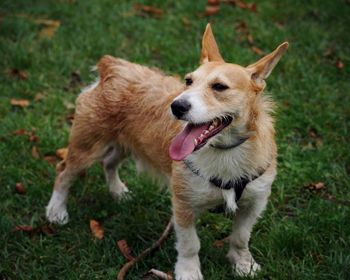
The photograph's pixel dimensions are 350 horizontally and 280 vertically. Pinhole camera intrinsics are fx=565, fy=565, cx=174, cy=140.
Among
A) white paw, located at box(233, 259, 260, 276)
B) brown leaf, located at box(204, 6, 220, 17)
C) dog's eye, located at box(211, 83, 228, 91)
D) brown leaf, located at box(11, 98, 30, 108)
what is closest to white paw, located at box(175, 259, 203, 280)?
white paw, located at box(233, 259, 260, 276)

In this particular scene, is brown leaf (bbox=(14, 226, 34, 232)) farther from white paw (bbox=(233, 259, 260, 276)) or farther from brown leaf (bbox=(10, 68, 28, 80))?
brown leaf (bbox=(10, 68, 28, 80))

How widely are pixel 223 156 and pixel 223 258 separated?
3.26 feet

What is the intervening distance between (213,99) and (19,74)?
3.73 m

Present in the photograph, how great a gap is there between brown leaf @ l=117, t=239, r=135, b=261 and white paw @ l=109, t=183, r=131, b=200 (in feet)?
1.80

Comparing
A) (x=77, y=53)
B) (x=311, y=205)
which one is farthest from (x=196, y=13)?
(x=311, y=205)

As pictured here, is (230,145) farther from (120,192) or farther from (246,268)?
(120,192)

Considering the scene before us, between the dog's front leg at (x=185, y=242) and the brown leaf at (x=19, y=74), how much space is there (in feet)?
10.8

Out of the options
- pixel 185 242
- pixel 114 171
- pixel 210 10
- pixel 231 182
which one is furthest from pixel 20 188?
pixel 210 10

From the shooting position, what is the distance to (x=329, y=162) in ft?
17.6

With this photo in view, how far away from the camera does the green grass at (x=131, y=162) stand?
436cm

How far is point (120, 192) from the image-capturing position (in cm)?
505

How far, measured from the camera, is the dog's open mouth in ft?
11.6

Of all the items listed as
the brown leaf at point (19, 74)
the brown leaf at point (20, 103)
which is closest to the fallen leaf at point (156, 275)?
the brown leaf at point (20, 103)

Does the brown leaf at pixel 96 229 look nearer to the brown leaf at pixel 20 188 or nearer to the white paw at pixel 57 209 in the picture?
the white paw at pixel 57 209
